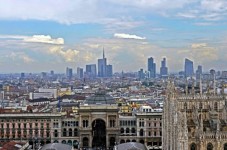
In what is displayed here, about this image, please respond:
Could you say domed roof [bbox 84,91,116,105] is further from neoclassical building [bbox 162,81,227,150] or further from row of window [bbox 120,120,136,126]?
neoclassical building [bbox 162,81,227,150]

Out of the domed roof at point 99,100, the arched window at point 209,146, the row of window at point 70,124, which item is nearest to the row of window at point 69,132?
the row of window at point 70,124

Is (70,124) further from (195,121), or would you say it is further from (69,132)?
(195,121)

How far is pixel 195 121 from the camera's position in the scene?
67.8m

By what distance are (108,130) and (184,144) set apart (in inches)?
1881

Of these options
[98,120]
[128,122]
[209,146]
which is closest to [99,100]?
[98,120]

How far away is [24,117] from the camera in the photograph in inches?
4242

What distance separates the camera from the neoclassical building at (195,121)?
60375 mm

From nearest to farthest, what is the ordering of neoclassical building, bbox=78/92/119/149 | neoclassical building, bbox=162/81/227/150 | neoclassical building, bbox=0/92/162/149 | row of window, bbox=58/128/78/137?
1. neoclassical building, bbox=162/81/227/150
2. neoclassical building, bbox=78/92/119/149
3. neoclassical building, bbox=0/92/162/149
4. row of window, bbox=58/128/78/137

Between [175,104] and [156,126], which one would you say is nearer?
[175,104]

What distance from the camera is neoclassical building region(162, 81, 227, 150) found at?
60.4 meters

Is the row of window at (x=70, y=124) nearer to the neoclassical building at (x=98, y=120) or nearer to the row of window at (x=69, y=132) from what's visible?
the row of window at (x=69, y=132)

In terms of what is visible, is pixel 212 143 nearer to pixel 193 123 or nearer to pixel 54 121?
pixel 193 123

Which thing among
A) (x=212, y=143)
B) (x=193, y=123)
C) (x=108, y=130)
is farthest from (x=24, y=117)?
(x=212, y=143)

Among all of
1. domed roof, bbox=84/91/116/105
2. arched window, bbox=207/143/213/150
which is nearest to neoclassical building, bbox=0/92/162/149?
domed roof, bbox=84/91/116/105
